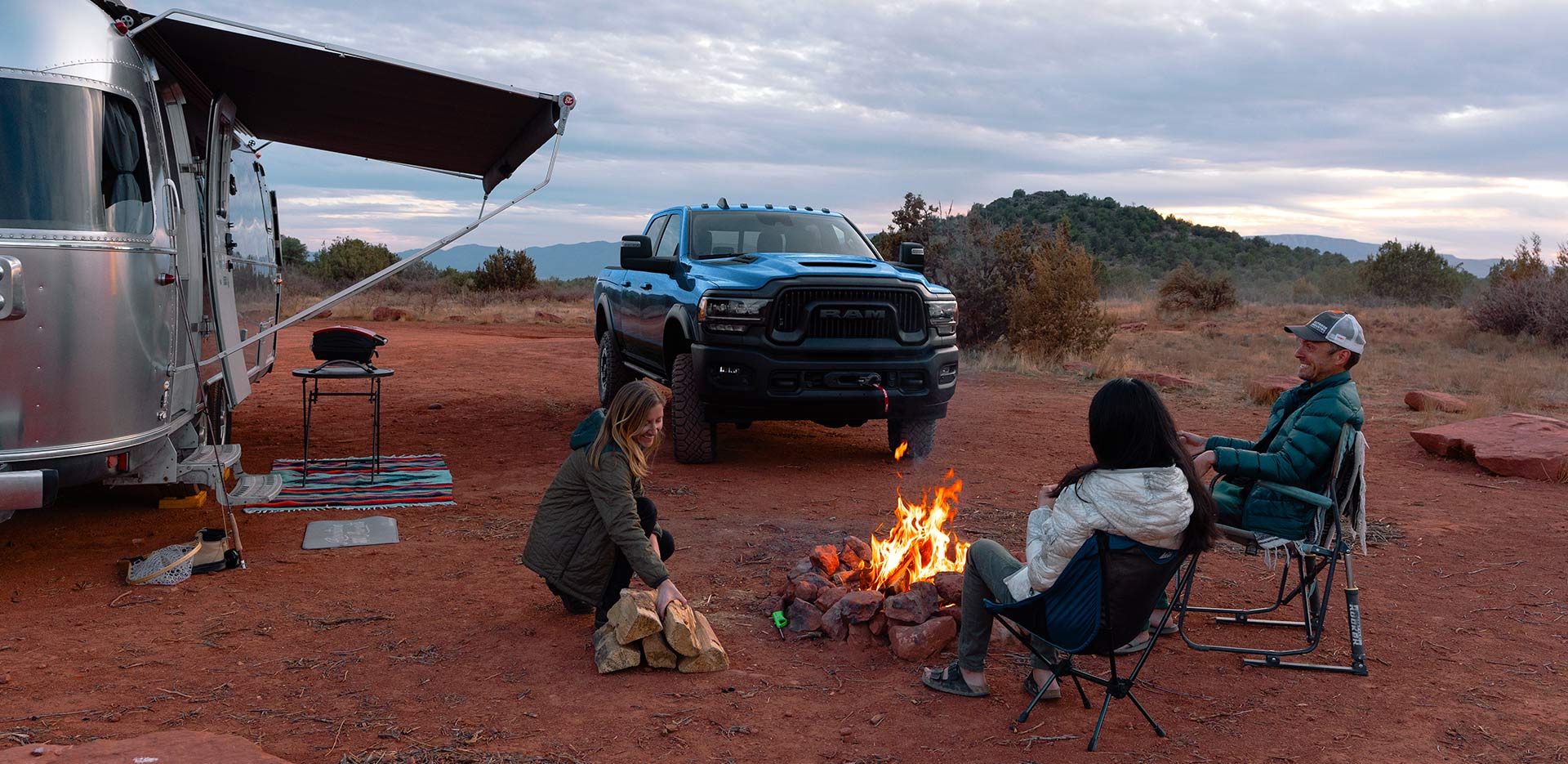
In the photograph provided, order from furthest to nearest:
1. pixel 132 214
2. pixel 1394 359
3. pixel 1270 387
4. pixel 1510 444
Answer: pixel 1394 359 < pixel 1270 387 < pixel 1510 444 < pixel 132 214

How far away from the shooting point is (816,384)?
749cm

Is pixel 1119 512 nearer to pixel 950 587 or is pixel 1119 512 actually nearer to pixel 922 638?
pixel 922 638

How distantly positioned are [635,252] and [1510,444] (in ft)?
24.3

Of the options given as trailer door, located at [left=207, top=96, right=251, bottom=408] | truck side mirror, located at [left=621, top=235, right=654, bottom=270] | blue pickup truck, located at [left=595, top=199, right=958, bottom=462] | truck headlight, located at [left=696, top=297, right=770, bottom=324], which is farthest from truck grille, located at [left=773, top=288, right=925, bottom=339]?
trailer door, located at [left=207, top=96, right=251, bottom=408]

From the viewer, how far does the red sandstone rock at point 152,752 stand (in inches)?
124

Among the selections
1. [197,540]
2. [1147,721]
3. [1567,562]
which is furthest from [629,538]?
[1567,562]

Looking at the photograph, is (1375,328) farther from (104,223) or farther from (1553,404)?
(104,223)

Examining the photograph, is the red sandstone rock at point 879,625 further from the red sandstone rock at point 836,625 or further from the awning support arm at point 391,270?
the awning support arm at point 391,270

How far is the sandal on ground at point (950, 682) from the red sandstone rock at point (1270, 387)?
9.54 metres

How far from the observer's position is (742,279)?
7520 mm

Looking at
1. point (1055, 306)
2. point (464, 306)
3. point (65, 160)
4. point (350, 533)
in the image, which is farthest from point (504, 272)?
point (65, 160)

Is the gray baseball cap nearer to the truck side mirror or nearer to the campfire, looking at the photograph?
the campfire

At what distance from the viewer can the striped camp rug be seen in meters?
6.68

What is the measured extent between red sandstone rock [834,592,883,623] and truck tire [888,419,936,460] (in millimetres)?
4003
